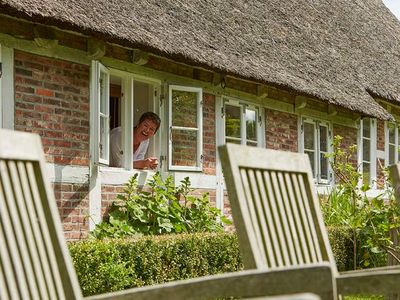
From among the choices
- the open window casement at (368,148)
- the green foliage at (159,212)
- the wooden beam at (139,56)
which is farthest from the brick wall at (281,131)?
the wooden beam at (139,56)

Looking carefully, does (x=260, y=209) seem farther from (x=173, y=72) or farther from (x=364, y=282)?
(x=173, y=72)


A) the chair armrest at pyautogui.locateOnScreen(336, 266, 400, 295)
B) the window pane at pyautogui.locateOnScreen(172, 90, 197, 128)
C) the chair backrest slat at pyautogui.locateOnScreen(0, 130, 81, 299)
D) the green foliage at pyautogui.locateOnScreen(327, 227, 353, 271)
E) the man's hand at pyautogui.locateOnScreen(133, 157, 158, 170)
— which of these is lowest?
the green foliage at pyautogui.locateOnScreen(327, 227, 353, 271)

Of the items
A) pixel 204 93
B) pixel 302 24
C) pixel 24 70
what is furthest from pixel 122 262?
pixel 302 24

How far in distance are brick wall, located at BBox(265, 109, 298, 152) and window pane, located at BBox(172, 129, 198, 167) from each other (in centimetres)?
205

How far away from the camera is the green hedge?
6.84 metres

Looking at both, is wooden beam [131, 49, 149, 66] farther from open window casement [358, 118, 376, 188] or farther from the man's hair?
open window casement [358, 118, 376, 188]

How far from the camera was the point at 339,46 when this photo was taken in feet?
50.5

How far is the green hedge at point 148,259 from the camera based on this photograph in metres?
6.84

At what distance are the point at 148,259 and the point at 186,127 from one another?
102 inches

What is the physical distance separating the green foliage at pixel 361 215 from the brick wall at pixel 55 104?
219 centimetres

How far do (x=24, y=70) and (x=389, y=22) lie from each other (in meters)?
13.9

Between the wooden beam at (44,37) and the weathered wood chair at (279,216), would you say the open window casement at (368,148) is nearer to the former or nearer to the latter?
the wooden beam at (44,37)

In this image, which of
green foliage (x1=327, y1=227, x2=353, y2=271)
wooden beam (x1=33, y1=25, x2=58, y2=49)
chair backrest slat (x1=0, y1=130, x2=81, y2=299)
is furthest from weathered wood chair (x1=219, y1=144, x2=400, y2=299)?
green foliage (x1=327, y1=227, x2=353, y2=271)

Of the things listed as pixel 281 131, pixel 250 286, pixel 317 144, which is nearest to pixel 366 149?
pixel 317 144
